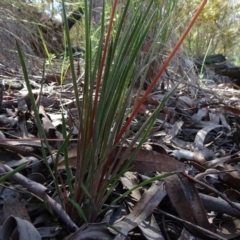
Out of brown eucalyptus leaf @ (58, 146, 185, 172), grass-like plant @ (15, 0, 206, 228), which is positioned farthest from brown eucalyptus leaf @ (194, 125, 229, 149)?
grass-like plant @ (15, 0, 206, 228)

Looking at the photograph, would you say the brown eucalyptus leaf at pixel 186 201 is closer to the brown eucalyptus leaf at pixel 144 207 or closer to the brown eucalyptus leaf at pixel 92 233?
the brown eucalyptus leaf at pixel 144 207

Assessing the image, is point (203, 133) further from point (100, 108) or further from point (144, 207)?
point (100, 108)

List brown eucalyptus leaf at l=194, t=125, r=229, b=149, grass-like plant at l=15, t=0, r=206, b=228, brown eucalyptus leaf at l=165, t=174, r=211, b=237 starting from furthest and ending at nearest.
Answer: brown eucalyptus leaf at l=194, t=125, r=229, b=149
brown eucalyptus leaf at l=165, t=174, r=211, b=237
grass-like plant at l=15, t=0, r=206, b=228

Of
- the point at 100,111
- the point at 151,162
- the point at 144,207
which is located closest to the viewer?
the point at 100,111

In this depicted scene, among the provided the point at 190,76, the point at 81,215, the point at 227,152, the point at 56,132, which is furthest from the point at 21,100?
the point at 190,76

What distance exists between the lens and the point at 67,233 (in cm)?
74

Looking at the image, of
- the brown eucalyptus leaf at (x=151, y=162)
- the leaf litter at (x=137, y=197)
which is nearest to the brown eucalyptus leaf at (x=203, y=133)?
the leaf litter at (x=137, y=197)

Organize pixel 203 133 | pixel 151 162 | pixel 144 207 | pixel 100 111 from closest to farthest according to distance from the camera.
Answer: pixel 100 111 → pixel 144 207 → pixel 151 162 → pixel 203 133

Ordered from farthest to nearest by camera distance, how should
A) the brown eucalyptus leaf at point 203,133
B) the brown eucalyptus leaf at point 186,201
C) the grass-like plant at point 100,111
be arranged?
1. the brown eucalyptus leaf at point 203,133
2. the brown eucalyptus leaf at point 186,201
3. the grass-like plant at point 100,111

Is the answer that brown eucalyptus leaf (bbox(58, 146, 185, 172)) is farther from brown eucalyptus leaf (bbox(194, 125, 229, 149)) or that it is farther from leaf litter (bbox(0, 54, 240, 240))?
brown eucalyptus leaf (bbox(194, 125, 229, 149))

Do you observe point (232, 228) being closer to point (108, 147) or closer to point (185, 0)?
point (108, 147)

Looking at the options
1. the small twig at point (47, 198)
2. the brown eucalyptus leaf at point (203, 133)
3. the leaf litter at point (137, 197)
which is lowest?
the brown eucalyptus leaf at point (203, 133)

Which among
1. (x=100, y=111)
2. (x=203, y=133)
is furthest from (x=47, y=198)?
(x=203, y=133)

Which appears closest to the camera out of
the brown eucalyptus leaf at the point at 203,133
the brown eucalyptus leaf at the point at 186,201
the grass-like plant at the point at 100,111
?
the grass-like plant at the point at 100,111
